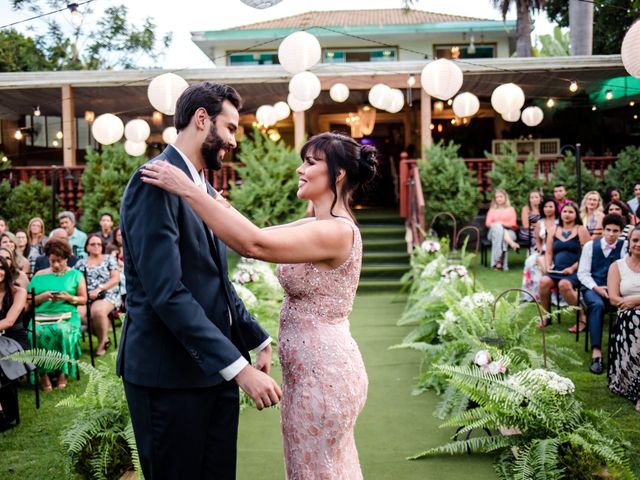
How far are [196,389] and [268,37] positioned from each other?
24.1 meters

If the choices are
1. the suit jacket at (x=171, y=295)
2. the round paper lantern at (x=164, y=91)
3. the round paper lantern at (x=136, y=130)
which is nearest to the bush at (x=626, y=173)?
the round paper lantern at (x=164, y=91)

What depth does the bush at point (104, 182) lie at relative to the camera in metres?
13.1

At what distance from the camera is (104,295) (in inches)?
309

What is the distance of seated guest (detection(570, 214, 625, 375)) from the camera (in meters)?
6.67

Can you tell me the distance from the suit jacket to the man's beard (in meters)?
0.10

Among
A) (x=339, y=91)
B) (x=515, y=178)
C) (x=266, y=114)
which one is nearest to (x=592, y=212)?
(x=515, y=178)

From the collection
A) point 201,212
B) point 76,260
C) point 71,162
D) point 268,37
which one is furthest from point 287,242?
point 268,37

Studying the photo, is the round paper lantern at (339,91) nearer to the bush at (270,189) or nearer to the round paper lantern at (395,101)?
the round paper lantern at (395,101)

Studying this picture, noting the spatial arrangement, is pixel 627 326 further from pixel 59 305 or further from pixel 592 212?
pixel 59 305

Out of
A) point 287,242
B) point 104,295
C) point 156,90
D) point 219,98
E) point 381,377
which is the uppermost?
point 156,90

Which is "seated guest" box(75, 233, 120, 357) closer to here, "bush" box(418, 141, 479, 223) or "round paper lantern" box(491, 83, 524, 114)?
"round paper lantern" box(491, 83, 524, 114)

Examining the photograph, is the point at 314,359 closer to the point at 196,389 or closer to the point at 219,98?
the point at 196,389

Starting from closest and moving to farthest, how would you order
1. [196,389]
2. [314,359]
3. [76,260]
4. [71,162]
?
1. [196,389]
2. [314,359]
3. [76,260]
4. [71,162]

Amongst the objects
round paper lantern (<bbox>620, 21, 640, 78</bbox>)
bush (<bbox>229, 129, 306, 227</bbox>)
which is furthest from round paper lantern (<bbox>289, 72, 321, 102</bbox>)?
round paper lantern (<bbox>620, 21, 640, 78</bbox>)
